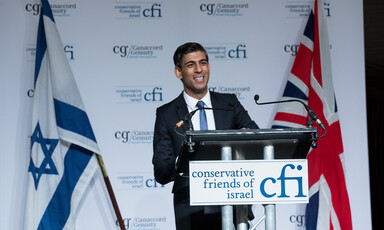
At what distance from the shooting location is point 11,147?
5.34 m

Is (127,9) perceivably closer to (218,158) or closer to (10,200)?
(10,200)

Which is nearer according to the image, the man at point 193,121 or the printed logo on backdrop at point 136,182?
the man at point 193,121

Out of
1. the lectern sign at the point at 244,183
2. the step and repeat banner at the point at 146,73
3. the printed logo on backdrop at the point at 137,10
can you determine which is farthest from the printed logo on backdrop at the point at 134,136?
the lectern sign at the point at 244,183

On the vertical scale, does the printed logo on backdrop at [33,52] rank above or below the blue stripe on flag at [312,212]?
above

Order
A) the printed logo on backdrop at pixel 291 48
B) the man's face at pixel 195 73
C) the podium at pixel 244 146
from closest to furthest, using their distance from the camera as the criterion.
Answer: the podium at pixel 244 146, the man's face at pixel 195 73, the printed logo on backdrop at pixel 291 48

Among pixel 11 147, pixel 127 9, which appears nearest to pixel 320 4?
pixel 127 9

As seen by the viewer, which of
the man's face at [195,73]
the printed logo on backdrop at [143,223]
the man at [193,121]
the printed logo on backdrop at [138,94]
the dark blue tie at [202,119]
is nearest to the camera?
the man at [193,121]

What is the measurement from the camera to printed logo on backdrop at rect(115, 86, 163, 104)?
543 centimetres

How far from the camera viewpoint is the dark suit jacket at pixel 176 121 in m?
3.35

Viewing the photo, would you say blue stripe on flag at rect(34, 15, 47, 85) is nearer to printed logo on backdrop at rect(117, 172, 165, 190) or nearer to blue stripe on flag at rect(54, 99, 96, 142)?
blue stripe on flag at rect(54, 99, 96, 142)

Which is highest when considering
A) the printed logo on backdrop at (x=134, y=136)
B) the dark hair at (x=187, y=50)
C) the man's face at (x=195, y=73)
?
the dark hair at (x=187, y=50)

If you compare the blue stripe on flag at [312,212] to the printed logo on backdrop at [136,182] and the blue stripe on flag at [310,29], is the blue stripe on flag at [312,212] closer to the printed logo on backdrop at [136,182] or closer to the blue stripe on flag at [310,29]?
the printed logo on backdrop at [136,182]

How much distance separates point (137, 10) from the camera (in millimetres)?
5512

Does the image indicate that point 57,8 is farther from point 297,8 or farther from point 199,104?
point 199,104
